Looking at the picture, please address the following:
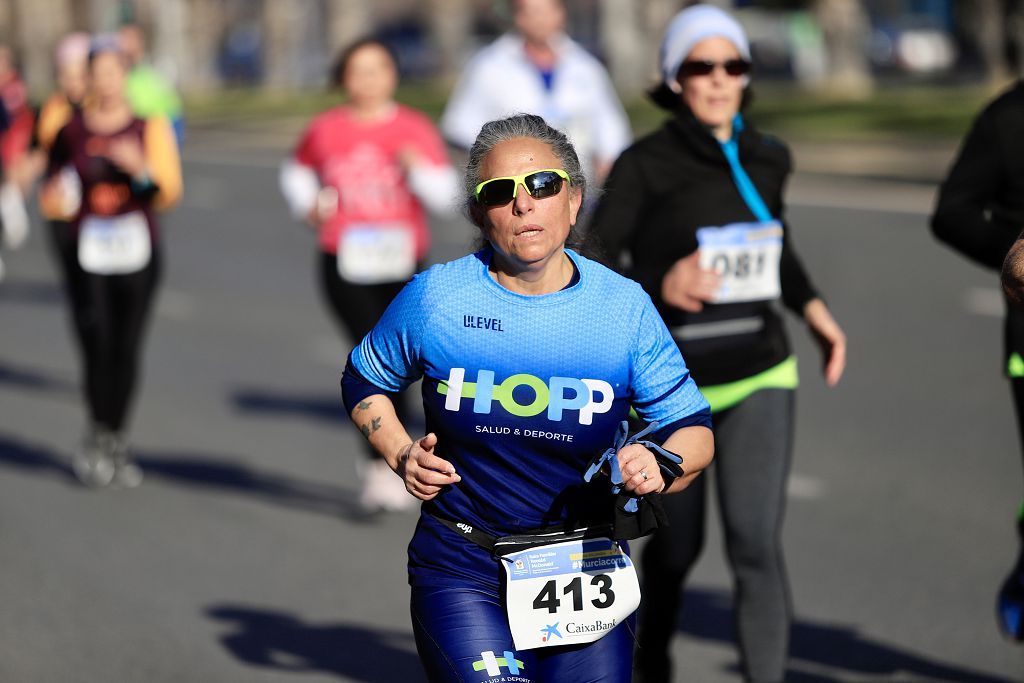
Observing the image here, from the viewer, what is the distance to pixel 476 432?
3613 millimetres

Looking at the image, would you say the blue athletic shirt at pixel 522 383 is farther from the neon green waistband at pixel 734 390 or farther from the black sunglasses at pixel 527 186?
the neon green waistband at pixel 734 390

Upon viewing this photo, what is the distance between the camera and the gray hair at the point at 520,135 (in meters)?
3.68

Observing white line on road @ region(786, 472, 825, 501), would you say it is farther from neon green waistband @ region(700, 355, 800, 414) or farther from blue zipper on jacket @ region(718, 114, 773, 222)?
blue zipper on jacket @ region(718, 114, 773, 222)

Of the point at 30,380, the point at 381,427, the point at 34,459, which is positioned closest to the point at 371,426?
the point at 381,427

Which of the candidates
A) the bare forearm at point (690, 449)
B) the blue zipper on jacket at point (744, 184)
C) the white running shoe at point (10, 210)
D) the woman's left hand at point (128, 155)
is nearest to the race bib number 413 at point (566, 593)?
the bare forearm at point (690, 449)

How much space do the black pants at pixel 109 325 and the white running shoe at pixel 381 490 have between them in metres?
1.37

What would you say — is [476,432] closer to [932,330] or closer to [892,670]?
[892,670]

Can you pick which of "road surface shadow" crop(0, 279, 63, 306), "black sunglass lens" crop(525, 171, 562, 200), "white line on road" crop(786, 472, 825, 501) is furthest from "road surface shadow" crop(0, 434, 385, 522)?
"road surface shadow" crop(0, 279, 63, 306)

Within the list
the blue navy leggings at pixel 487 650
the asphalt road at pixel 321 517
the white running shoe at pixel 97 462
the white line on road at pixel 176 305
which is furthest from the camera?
the white line on road at pixel 176 305

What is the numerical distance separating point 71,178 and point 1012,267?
5479mm

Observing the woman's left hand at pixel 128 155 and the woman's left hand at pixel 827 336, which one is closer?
the woman's left hand at pixel 827 336

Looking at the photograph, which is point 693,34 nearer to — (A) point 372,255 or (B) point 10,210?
(A) point 372,255

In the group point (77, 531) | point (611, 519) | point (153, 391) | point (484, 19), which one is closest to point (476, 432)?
point (611, 519)

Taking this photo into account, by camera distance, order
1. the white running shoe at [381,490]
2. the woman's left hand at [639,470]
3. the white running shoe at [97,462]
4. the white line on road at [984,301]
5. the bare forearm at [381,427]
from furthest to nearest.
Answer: the white line on road at [984,301] < the white running shoe at [97,462] < the white running shoe at [381,490] < the bare forearm at [381,427] < the woman's left hand at [639,470]
